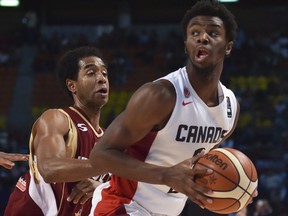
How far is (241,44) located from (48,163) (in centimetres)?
1266

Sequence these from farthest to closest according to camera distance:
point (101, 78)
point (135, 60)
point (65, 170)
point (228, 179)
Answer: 1. point (135, 60)
2. point (101, 78)
3. point (65, 170)
4. point (228, 179)

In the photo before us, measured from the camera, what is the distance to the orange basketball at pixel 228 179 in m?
2.81

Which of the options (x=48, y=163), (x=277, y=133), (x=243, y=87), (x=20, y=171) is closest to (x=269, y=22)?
(x=243, y=87)

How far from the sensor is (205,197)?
270 cm

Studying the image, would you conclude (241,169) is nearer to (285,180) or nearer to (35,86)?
(285,180)

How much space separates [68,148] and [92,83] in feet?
1.90

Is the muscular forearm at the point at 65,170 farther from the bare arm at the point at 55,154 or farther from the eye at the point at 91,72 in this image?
the eye at the point at 91,72

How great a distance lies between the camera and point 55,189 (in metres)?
3.96

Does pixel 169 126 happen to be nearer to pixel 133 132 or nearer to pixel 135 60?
pixel 133 132

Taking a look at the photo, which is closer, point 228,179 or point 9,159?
point 228,179

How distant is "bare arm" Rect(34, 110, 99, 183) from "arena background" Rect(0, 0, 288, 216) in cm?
645

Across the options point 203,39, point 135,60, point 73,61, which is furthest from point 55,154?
point 135,60

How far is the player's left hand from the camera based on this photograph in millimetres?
3672

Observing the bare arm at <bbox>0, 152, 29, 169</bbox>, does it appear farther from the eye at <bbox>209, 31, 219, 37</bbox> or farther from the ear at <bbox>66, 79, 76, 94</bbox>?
the eye at <bbox>209, 31, 219, 37</bbox>
